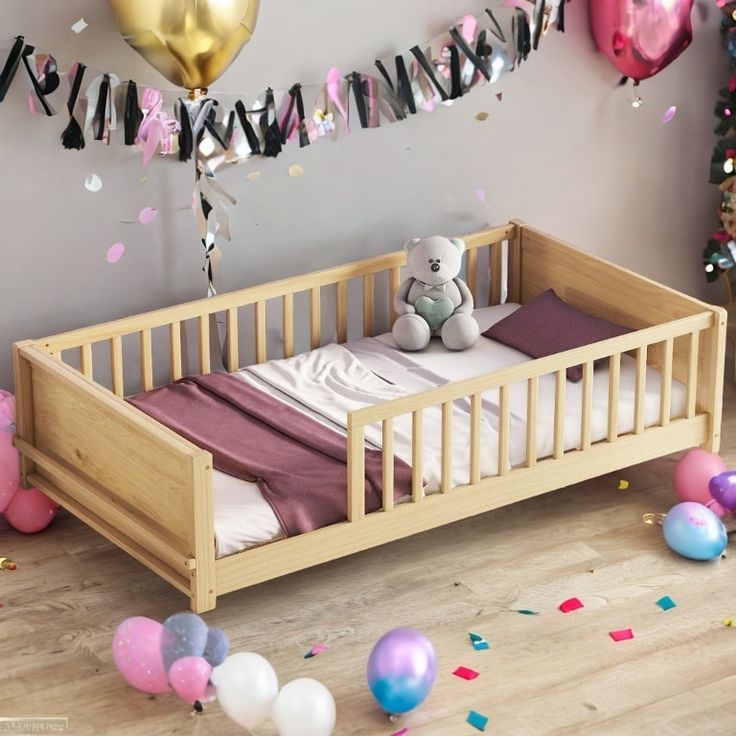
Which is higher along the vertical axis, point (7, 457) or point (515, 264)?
point (515, 264)

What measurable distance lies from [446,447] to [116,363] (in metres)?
0.82

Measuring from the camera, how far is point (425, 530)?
334cm

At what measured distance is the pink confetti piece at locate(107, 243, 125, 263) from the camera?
11.7 ft

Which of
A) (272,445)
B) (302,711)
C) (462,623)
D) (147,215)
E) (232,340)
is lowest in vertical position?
(462,623)

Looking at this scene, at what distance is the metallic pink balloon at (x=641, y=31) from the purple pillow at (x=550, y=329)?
0.68m

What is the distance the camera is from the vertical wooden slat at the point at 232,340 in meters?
3.61

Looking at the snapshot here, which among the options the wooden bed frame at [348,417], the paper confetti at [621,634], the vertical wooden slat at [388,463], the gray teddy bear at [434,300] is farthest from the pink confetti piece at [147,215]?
the paper confetti at [621,634]

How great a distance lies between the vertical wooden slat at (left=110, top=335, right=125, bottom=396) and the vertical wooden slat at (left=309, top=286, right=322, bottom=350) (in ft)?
1.70

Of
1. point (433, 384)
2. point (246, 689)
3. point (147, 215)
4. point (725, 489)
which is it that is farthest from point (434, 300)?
point (246, 689)

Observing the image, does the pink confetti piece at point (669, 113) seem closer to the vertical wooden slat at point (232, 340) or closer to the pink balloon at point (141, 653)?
the vertical wooden slat at point (232, 340)

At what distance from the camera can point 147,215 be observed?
3.58 m

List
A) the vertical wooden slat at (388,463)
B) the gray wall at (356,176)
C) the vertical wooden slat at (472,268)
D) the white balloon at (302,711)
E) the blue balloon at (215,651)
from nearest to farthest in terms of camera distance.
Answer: the white balloon at (302,711), the blue balloon at (215,651), the vertical wooden slat at (388,463), the gray wall at (356,176), the vertical wooden slat at (472,268)

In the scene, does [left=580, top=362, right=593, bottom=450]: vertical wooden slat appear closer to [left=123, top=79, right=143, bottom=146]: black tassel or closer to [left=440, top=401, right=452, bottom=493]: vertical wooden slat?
[left=440, top=401, right=452, bottom=493]: vertical wooden slat

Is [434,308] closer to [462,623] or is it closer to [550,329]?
[550,329]
